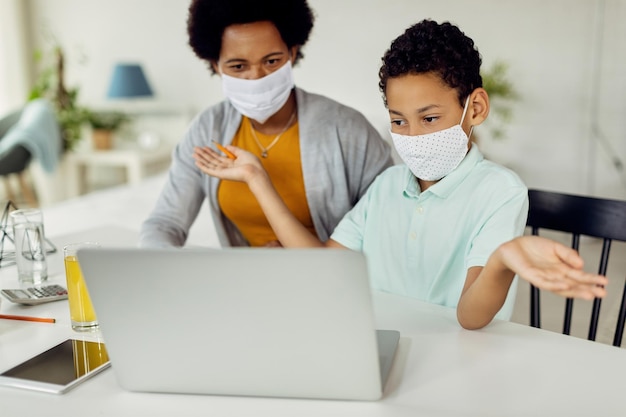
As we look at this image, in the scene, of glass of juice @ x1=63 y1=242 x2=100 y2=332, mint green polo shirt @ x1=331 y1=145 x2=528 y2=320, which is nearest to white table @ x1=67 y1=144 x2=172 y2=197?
mint green polo shirt @ x1=331 y1=145 x2=528 y2=320

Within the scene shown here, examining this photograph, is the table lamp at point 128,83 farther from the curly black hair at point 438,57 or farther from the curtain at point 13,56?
the curly black hair at point 438,57

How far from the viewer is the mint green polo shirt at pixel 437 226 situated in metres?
1.11

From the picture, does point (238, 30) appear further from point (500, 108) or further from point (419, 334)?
point (500, 108)

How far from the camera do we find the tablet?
0.85 metres

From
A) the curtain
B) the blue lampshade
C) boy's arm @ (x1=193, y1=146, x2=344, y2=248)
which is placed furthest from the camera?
the curtain

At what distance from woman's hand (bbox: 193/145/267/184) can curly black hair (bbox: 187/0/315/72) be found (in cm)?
26

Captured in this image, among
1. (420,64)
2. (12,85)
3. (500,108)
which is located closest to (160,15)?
(12,85)

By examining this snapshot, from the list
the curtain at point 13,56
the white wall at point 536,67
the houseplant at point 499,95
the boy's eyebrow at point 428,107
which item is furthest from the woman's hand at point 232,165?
the curtain at point 13,56

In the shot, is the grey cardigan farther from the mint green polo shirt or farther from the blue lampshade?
the blue lampshade

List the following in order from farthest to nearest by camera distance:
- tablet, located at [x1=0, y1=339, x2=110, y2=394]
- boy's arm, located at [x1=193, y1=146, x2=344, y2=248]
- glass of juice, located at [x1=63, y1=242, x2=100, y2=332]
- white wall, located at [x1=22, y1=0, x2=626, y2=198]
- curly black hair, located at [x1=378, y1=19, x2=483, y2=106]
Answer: white wall, located at [x1=22, y1=0, x2=626, y2=198]
boy's arm, located at [x1=193, y1=146, x2=344, y2=248]
curly black hair, located at [x1=378, y1=19, x2=483, y2=106]
glass of juice, located at [x1=63, y1=242, x2=100, y2=332]
tablet, located at [x1=0, y1=339, x2=110, y2=394]

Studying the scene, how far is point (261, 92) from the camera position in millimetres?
1533

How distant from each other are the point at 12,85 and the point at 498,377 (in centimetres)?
490

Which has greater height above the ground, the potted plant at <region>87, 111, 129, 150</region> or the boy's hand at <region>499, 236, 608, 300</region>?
the boy's hand at <region>499, 236, 608, 300</region>

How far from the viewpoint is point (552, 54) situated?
3252mm
